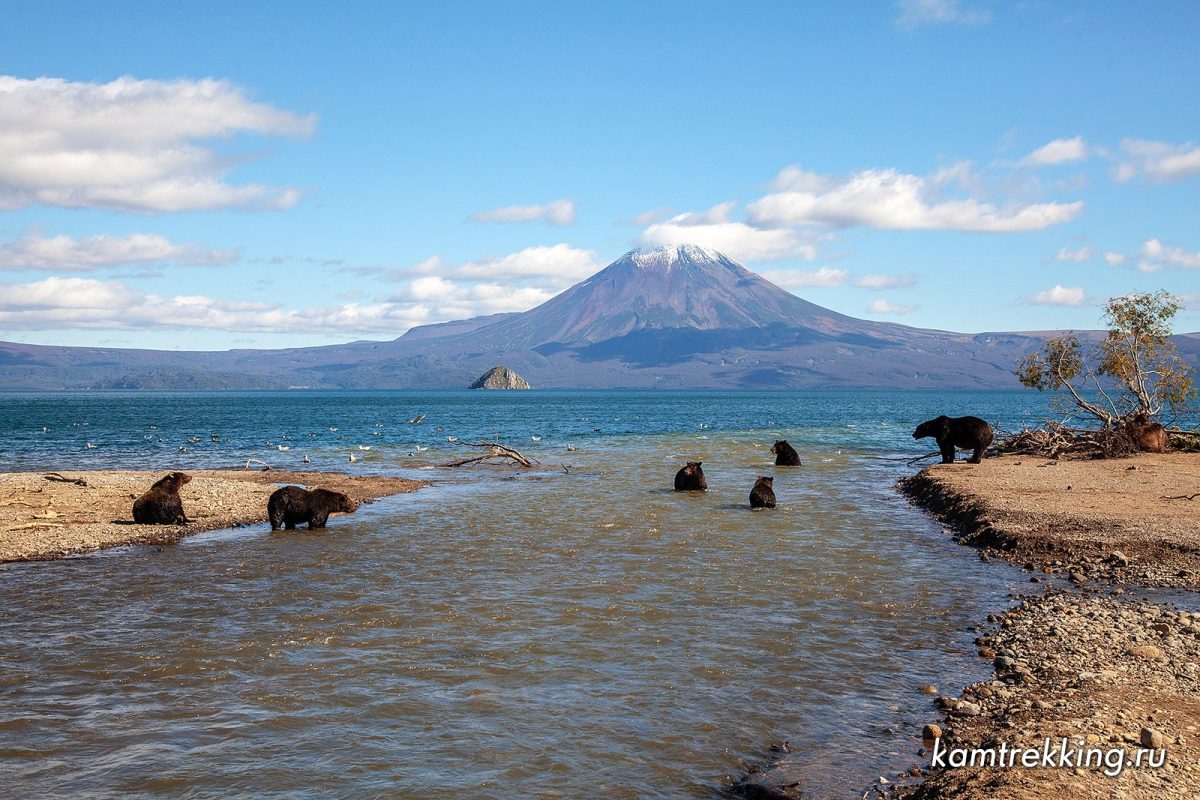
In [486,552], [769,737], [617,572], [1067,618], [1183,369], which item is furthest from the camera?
[1183,369]

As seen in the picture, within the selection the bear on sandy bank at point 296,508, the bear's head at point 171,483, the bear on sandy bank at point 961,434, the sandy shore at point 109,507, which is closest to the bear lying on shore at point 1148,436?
the bear on sandy bank at point 961,434

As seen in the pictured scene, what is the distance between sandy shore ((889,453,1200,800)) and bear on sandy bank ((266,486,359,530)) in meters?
15.6

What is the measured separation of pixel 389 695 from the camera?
400 inches

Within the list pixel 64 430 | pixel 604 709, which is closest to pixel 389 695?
pixel 604 709

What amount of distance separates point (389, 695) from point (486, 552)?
892 cm

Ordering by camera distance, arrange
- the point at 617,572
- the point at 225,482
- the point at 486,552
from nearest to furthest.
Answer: the point at 617,572 < the point at 486,552 < the point at 225,482

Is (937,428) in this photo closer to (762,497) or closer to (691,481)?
(691,481)

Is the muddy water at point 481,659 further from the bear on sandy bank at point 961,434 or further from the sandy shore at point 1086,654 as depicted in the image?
the bear on sandy bank at point 961,434

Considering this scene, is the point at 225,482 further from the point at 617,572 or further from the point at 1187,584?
the point at 1187,584

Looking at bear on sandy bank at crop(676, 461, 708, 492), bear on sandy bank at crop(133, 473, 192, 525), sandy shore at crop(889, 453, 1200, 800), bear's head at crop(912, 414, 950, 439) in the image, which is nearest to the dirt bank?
sandy shore at crop(889, 453, 1200, 800)

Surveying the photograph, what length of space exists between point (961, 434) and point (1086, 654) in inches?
1012

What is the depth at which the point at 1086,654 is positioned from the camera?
10.8 m

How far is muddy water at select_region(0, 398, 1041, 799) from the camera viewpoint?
27.5 ft

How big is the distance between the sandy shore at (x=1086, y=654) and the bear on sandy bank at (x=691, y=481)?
29.3ft
